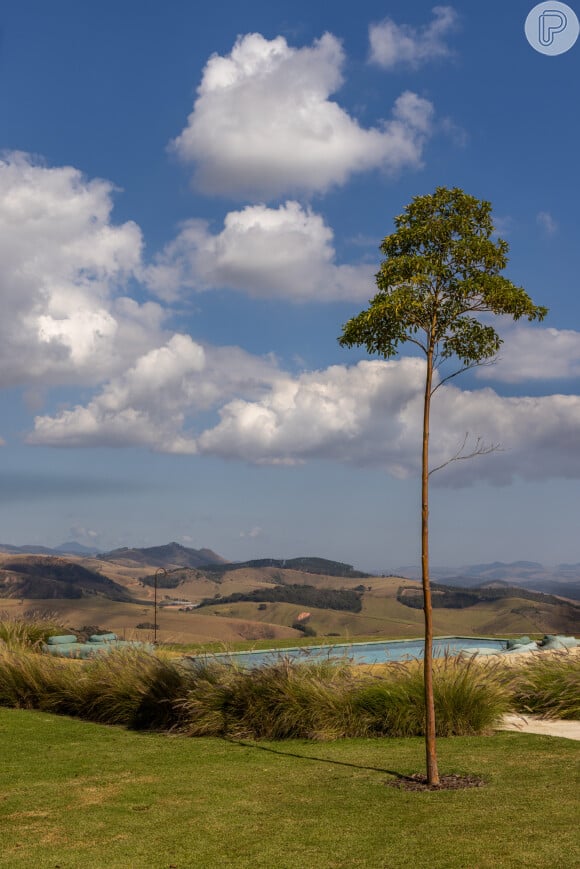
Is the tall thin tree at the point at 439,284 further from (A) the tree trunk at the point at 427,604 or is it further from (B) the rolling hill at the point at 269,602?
(B) the rolling hill at the point at 269,602

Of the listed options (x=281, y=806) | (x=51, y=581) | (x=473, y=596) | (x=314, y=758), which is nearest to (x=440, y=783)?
(x=281, y=806)

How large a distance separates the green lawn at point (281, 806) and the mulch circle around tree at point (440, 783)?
12 centimetres

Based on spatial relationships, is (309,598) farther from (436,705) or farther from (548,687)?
(436,705)

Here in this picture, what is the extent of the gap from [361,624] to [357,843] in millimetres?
90953

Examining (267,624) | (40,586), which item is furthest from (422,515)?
(40,586)

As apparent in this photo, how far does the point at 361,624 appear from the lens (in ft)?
309

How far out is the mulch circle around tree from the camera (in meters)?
7.05

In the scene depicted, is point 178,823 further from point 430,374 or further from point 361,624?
point 361,624

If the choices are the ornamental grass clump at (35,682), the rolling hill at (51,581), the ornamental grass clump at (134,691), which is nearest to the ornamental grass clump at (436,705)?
the ornamental grass clump at (134,691)

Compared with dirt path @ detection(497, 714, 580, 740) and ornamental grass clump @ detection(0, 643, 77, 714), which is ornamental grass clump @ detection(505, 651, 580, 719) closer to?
dirt path @ detection(497, 714, 580, 740)

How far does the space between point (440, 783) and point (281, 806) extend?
152 centimetres

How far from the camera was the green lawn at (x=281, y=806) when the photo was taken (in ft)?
17.4

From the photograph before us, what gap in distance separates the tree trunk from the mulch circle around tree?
83mm

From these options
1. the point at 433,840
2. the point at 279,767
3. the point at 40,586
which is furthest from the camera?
the point at 40,586
